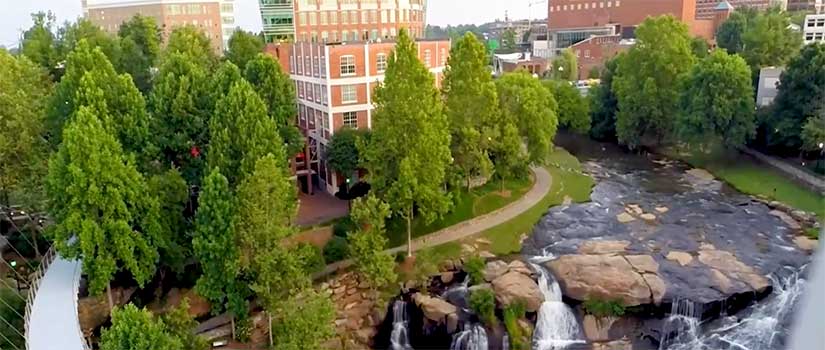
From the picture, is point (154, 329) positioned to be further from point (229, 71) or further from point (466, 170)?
point (466, 170)

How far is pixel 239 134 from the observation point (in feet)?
40.4

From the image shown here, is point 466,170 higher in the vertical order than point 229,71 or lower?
lower

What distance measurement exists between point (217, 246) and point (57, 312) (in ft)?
8.15

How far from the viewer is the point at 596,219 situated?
1631 centimetres

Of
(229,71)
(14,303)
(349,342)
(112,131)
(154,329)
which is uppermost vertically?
(229,71)

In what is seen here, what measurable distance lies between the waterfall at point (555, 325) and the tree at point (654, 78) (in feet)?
42.4

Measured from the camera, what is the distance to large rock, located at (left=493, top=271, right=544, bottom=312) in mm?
11945

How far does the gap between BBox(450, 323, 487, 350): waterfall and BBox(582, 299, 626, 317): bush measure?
2060 mm

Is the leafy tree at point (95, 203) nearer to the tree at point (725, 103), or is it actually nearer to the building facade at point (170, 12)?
the tree at point (725, 103)

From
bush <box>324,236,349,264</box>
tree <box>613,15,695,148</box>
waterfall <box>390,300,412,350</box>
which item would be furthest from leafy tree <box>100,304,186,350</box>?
tree <box>613,15,695,148</box>

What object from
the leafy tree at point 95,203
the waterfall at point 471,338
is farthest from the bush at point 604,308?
the leafy tree at point 95,203

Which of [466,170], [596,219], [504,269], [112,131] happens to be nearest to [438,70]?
[466,170]

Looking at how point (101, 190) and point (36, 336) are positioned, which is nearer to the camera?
point (36, 336)

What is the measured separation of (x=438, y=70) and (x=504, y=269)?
32.2 ft
